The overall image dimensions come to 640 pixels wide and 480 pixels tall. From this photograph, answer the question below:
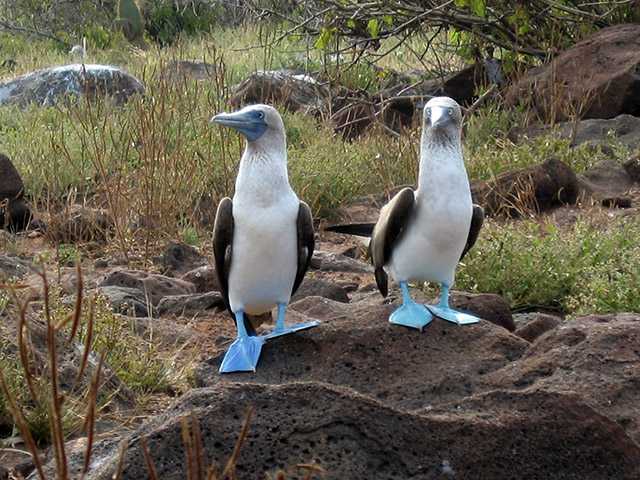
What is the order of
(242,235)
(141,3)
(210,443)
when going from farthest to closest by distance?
(141,3)
(242,235)
(210,443)

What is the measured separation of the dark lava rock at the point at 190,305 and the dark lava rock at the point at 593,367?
1.94m

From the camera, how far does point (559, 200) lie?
711 centimetres

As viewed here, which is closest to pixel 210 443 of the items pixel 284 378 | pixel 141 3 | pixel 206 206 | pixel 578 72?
pixel 284 378

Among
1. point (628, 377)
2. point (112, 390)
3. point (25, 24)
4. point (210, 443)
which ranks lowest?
point (25, 24)

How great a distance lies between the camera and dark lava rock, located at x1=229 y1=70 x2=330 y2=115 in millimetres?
10055

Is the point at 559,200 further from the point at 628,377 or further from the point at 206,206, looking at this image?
the point at 628,377

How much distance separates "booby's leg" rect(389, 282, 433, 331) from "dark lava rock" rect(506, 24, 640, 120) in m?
5.52

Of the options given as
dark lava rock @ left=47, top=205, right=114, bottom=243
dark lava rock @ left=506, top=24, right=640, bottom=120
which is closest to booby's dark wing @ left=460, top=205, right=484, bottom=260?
dark lava rock @ left=47, top=205, right=114, bottom=243

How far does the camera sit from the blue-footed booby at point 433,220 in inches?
146

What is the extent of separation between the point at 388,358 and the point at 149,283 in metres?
2.13

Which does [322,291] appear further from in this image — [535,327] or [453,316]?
[453,316]

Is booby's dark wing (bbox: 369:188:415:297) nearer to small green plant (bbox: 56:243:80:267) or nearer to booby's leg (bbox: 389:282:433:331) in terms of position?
booby's leg (bbox: 389:282:433:331)

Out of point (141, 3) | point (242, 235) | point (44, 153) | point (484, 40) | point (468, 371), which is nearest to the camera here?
point (468, 371)

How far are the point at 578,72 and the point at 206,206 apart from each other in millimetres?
3845
